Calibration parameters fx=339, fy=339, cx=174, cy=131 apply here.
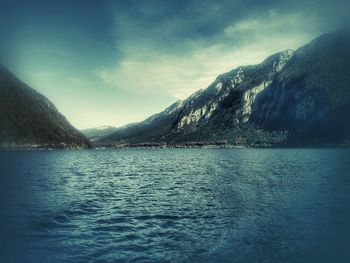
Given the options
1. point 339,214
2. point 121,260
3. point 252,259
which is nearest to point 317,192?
point 339,214

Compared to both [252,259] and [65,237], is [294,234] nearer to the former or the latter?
[252,259]

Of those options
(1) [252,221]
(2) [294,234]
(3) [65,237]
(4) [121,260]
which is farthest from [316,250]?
(3) [65,237]

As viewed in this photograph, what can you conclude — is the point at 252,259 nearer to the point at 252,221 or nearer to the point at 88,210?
the point at 252,221

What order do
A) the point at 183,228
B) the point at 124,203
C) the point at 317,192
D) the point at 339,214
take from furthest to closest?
1. the point at 317,192
2. the point at 124,203
3. the point at 339,214
4. the point at 183,228

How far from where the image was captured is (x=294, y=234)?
30203mm

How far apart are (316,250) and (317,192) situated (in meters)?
29.4

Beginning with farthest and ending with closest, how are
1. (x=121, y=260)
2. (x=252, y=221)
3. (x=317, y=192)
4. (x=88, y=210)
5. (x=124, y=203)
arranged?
(x=317, y=192) → (x=124, y=203) → (x=88, y=210) → (x=252, y=221) → (x=121, y=260)

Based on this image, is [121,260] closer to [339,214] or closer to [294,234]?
[294,234]

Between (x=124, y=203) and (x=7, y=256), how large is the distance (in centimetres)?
2105

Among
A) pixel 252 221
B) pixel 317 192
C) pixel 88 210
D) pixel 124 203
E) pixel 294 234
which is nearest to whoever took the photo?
pixel 294 234

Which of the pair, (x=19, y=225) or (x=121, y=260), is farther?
(x=19, y=225)

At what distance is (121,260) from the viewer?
23984 millimetres

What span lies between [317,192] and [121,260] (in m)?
39.2

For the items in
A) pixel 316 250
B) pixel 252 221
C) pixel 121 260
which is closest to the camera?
pixel 121 260
